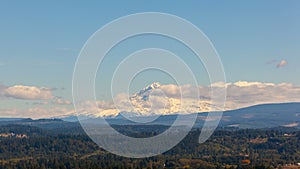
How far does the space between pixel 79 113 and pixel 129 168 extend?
124 m

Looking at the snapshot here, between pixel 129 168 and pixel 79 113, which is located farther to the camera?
pixel 129 168

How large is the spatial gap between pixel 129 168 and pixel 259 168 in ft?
173

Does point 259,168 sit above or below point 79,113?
below

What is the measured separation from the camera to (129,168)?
655 feet

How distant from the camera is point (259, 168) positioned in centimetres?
19800

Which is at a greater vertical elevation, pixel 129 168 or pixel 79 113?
pixel 79 113

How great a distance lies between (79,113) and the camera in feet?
259

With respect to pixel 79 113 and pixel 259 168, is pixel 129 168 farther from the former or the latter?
pixel 79 113

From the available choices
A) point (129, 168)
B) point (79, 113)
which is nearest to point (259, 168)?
point (129, 168)

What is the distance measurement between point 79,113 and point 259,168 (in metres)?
135

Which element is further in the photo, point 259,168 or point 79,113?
point 259,168
